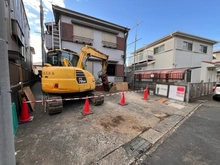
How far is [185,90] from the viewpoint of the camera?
262 inches

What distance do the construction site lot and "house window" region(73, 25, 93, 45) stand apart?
24.8 ft

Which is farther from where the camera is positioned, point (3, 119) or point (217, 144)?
point (217, 144)

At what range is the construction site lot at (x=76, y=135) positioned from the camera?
2121mm

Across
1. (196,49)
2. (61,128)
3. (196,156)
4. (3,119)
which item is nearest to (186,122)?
(196,156)

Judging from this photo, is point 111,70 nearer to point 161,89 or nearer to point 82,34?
point 82,34

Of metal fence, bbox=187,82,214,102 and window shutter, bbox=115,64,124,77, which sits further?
window shutter, bbox=115,64,124,77

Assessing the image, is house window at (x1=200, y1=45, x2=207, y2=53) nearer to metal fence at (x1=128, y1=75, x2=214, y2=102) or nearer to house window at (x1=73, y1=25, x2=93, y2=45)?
metal fence at (x1=128, y1=75, x2=214, y2=102)

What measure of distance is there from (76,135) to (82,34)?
9540mm

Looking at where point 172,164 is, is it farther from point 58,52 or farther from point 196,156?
point 58,52

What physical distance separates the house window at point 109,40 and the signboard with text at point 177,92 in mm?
7383

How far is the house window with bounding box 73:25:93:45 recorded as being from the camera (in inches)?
384

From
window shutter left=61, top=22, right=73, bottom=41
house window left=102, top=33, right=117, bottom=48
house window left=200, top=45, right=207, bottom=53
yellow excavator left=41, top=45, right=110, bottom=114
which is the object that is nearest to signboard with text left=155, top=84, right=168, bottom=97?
yellow excavator left=41, top=45, right=110, bottom=114

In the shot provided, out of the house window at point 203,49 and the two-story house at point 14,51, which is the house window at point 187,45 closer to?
the house window at point 203,49

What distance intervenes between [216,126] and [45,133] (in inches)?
218
